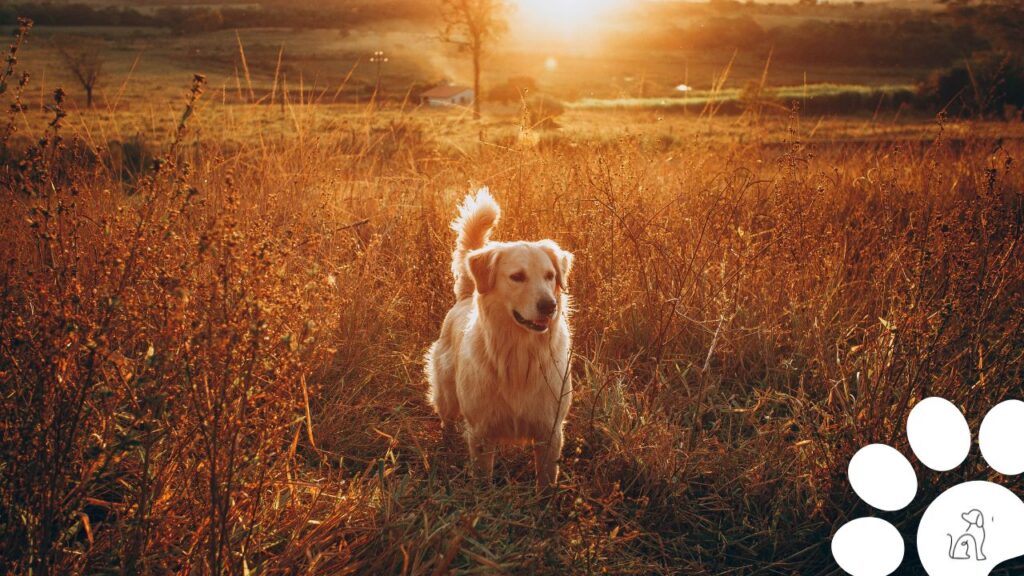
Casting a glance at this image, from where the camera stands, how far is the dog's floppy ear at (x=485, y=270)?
2.94 m

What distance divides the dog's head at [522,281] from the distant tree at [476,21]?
3177 centimetres

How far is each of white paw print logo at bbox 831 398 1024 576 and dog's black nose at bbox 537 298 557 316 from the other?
1.34m

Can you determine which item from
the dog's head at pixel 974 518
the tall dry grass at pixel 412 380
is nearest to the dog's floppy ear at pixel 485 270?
the tall dry grass at pixel 412 380

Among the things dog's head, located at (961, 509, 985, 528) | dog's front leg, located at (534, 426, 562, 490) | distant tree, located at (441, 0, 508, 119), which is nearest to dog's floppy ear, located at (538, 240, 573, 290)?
dog's front leg, located at (534, 426, 562, 490)

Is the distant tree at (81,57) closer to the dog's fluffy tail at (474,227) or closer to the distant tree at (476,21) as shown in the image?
the dog's fluffy tail at (474,227)

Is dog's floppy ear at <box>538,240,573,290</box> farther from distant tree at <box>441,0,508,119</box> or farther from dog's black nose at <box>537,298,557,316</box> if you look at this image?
distant tree at <box>441,0,508,119</box>

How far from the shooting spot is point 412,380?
Answer: 379cm

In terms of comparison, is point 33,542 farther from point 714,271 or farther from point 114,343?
point 714,271

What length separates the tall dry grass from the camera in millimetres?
1725

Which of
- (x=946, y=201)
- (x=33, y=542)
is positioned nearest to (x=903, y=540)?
(x=33, y=542)

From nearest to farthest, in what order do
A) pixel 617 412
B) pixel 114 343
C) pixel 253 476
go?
pixel 253 476, pixel 114 343, pixel 617 412

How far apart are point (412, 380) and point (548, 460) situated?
1310mm

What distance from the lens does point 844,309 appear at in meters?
4.05

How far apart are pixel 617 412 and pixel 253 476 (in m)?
1.73
